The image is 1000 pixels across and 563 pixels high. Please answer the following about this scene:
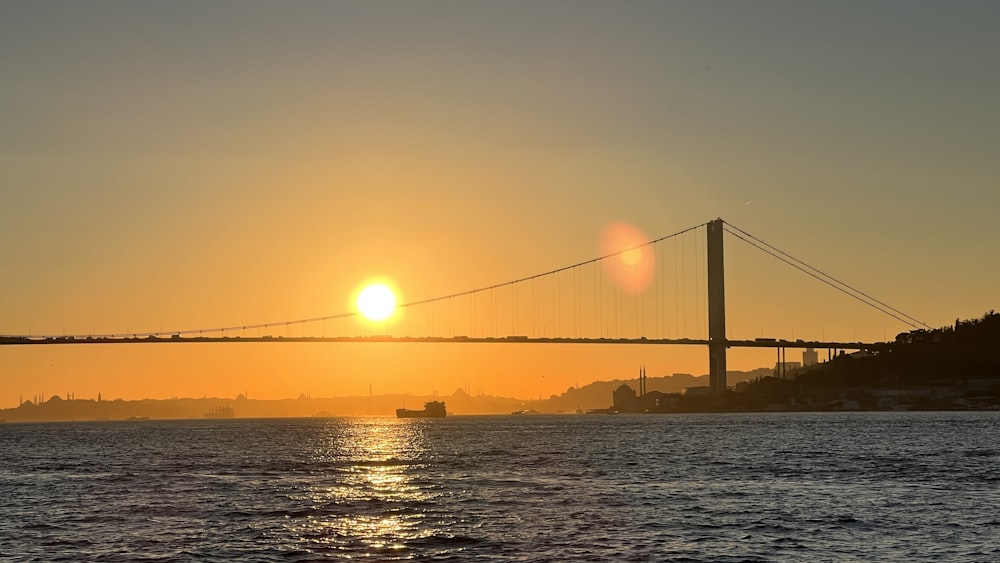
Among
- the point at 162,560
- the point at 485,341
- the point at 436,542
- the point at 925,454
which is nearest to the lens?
the point at 162,560

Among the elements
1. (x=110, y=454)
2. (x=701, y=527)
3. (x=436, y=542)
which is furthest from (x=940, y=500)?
(x=110, y=454)

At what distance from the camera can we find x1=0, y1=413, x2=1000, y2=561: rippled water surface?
3756 centimetres

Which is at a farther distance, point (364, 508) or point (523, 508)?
point (364, 508)

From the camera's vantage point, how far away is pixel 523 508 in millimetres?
48656

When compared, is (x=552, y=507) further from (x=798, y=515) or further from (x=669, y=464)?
(x=669, y=464)

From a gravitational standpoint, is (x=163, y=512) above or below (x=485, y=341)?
below

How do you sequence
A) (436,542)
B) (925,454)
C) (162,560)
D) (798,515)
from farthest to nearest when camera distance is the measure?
(925,454) < (798,515) < (436,542) < (162,560)

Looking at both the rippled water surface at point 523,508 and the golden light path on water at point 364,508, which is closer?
the rippled water surface at point 523,508

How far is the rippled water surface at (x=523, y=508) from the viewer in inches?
1479

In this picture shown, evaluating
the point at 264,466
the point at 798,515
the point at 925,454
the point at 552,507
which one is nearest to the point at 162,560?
the point at 552,507

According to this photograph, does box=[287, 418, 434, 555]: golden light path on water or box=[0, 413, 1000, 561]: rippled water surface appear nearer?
box=[0, 413, 1000, 561]: rippled water surface

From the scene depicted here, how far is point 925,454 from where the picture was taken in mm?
81500

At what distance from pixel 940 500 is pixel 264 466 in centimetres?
4620

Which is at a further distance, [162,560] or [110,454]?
[110,454]
